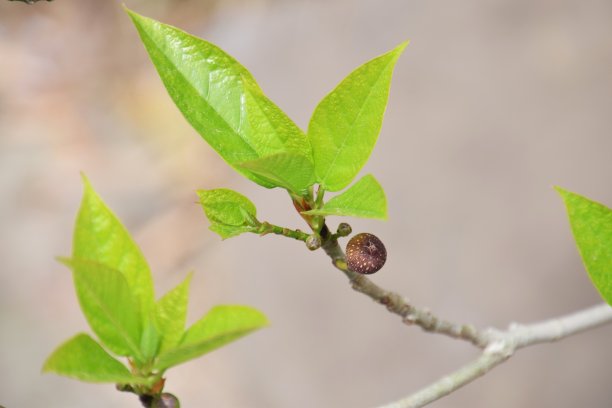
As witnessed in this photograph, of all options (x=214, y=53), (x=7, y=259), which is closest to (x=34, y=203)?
(x=7, y=259)

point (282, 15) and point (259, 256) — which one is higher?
point (282, 15)

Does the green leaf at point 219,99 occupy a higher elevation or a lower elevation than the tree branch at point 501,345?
higher

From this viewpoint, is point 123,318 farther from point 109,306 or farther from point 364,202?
point 364,202

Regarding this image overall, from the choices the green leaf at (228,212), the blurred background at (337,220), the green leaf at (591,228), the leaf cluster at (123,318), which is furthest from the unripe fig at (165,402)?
the blurred background at (337,220)

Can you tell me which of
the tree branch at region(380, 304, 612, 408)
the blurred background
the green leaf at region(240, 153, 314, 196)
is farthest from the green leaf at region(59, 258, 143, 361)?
the blurred background

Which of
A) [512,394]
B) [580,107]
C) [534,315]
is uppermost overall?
[580,107]

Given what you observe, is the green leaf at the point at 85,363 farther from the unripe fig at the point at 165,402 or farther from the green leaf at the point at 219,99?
the green leaf at the point at 219,99

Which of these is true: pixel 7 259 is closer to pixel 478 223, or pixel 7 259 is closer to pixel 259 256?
pixel 259 256
